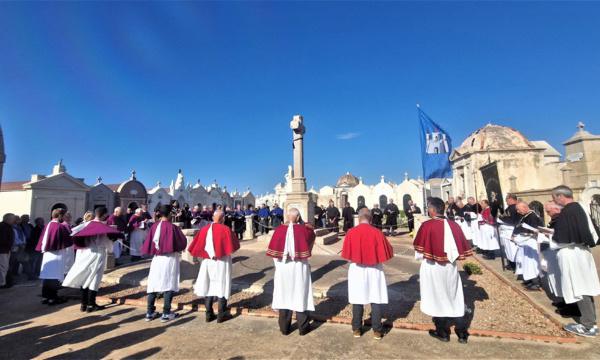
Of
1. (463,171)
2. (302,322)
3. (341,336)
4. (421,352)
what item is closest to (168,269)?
(302,322)

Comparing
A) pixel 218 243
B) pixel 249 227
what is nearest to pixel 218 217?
pixel 218 243

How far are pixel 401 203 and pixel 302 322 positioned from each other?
4418 centimetres

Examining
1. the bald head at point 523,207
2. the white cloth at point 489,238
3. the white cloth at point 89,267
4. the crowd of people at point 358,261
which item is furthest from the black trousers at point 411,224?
the white cloth at point 89,267

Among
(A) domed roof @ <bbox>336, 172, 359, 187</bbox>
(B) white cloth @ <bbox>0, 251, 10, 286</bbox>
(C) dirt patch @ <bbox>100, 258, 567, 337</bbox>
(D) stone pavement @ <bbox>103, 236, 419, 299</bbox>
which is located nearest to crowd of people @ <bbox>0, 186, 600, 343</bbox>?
(C) dirt patch @ <bbox>100, 258, 567, 337</bbox>

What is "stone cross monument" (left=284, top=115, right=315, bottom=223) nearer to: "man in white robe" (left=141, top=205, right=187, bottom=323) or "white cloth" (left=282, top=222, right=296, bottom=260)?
"man in white robe" (left=141, top=205, right=187, bottom=323)

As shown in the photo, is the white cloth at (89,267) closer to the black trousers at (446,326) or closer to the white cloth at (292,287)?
the white cloth at (292,287)

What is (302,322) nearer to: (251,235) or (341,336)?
(341,336)

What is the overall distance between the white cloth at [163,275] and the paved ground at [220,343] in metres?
0.56

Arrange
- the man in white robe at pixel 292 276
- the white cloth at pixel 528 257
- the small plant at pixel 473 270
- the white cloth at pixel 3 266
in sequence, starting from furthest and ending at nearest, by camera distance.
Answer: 1. the small plant at pixel 473 270
2. the white cloth at pixel 3 266
3. the white cloth at pixel 528 257
4. the man in white robe at pixel 292 276

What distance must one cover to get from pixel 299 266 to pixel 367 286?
1.07 m

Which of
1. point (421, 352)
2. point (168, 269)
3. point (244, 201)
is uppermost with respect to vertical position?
point (244, 201)

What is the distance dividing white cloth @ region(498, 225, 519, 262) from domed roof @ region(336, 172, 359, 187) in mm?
50562

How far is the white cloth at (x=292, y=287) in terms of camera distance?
4.50 metres

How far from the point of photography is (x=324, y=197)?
46.7 meters
